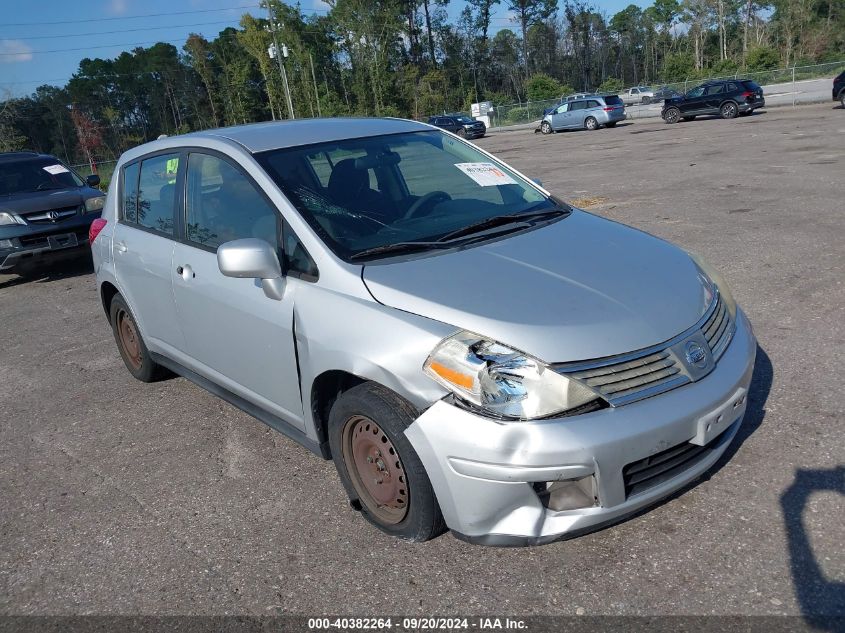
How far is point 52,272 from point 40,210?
1.47 m

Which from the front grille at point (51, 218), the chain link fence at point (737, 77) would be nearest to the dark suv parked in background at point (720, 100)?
the chain link fence at point (737, 77)

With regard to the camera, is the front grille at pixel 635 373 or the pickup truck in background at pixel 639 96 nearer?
the front grille at pixel 635 373

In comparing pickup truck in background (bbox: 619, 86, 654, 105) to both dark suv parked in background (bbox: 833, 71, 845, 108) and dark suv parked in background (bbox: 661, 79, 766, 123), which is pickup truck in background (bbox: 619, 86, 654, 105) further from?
dark suv parked in background (bbox: 833, 71, 845, 108)

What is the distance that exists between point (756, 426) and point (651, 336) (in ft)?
4.41

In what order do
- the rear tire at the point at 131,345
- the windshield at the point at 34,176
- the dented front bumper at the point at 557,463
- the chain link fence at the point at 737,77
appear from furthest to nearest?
the chain link fence at the point at 737,77, the windshield at the point at 34,176, the rear tire at the point at 131,345, the dented front bumper at the point at 557,463

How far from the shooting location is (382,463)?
305cm

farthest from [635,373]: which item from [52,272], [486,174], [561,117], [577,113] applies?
[561,117]

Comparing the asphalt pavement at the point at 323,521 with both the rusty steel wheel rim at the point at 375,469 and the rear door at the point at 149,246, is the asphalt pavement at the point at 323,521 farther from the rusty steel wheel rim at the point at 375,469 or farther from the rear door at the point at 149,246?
the rear door at the point at 149,246

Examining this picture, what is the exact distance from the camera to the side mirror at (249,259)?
10.6 ft

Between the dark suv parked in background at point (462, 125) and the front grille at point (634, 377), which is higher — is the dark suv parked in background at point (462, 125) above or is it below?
below

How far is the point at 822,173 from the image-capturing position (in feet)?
38.1

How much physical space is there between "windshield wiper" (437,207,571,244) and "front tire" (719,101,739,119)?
28.8 m

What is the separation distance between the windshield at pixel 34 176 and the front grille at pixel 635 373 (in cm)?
1011

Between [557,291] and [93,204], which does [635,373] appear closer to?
[557,291]
